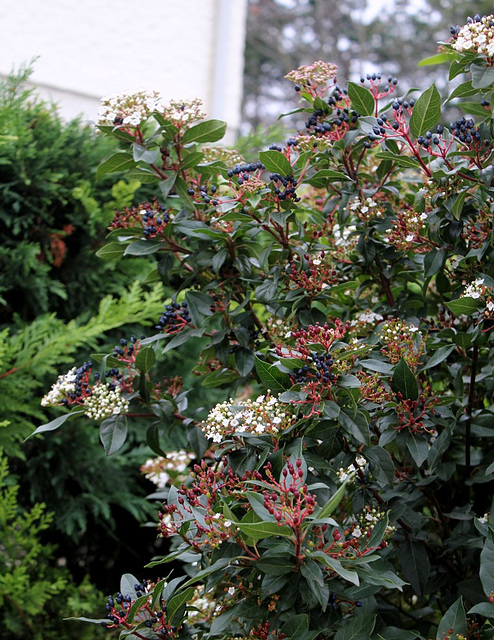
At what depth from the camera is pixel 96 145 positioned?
306cm

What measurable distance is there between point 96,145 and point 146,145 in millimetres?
1493

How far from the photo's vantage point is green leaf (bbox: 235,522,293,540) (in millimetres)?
1106

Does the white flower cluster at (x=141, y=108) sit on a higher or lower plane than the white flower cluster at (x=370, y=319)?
higher

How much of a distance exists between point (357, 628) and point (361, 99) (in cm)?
116

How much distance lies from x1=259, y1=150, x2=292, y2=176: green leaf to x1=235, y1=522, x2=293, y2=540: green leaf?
0.81 metres

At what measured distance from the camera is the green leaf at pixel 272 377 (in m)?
1.43

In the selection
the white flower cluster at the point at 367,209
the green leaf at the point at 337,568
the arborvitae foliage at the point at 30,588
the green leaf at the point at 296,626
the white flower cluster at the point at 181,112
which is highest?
the white flower cluster at the point at 181,112

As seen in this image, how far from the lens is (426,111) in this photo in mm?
1478

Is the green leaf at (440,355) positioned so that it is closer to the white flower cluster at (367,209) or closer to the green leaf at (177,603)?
the white flower cluster at (367,209)

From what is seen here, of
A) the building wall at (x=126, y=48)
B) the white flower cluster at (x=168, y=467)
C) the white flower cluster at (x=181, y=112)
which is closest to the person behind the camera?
the white flower cluster at (x=181, y=112)

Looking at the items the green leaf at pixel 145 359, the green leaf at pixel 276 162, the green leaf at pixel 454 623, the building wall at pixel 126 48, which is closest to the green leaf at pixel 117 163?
the green leaf at pixel 276 162

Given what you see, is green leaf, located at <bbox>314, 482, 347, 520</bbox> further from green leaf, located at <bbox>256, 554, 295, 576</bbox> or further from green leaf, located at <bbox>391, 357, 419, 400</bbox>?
green leaf, located at <bbox>391, 357, 419, 400</bbox>

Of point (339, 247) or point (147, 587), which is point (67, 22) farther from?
point (147, 587)

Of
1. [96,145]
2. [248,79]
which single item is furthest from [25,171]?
[248,79]
